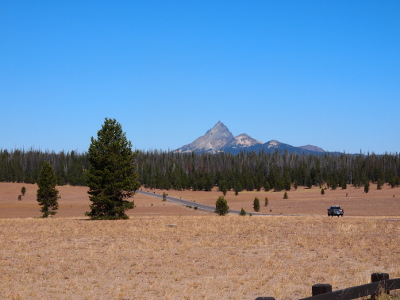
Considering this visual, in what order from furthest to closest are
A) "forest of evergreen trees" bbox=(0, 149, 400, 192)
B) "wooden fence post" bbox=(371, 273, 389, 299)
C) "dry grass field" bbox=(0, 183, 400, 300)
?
"forest of evergreen trees" bbox=(0, 149, 400, 192) → "dry grass field" bbox=(0, 183, 400, 300) → "wooden fence post" bbox=(371, 273, 389, 299)

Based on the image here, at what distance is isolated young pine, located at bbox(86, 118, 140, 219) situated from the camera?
123ft

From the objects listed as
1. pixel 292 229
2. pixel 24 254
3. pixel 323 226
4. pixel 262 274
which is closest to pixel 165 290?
pixel 262 274

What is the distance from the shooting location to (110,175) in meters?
37.2

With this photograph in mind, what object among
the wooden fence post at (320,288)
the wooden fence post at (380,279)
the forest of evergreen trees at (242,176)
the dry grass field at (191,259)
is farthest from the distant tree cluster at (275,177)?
the wooden fence post at (320,288)

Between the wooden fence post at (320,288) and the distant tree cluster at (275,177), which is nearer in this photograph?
the wooden fence post at (320,288)

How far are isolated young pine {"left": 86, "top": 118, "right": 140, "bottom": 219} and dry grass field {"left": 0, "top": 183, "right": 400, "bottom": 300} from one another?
7.97 metres

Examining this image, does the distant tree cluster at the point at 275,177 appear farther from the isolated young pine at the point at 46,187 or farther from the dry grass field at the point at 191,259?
the dry grass field at the point at 191,259

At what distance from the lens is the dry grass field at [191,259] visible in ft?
42.8

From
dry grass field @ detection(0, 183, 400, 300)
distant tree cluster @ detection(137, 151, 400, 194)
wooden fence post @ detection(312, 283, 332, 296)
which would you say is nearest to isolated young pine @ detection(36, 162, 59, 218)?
dry grass field @ detection(0, 183, 400, 300)

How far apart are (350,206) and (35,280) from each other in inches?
3071

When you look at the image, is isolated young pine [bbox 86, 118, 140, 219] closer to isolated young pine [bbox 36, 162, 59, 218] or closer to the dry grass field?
the dry grass field

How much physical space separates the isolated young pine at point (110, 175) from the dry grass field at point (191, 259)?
7.97 metres

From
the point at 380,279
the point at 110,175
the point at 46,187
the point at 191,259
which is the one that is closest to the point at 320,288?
the point at 380,279

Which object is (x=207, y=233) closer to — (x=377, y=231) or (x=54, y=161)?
(x=377, y=231)
